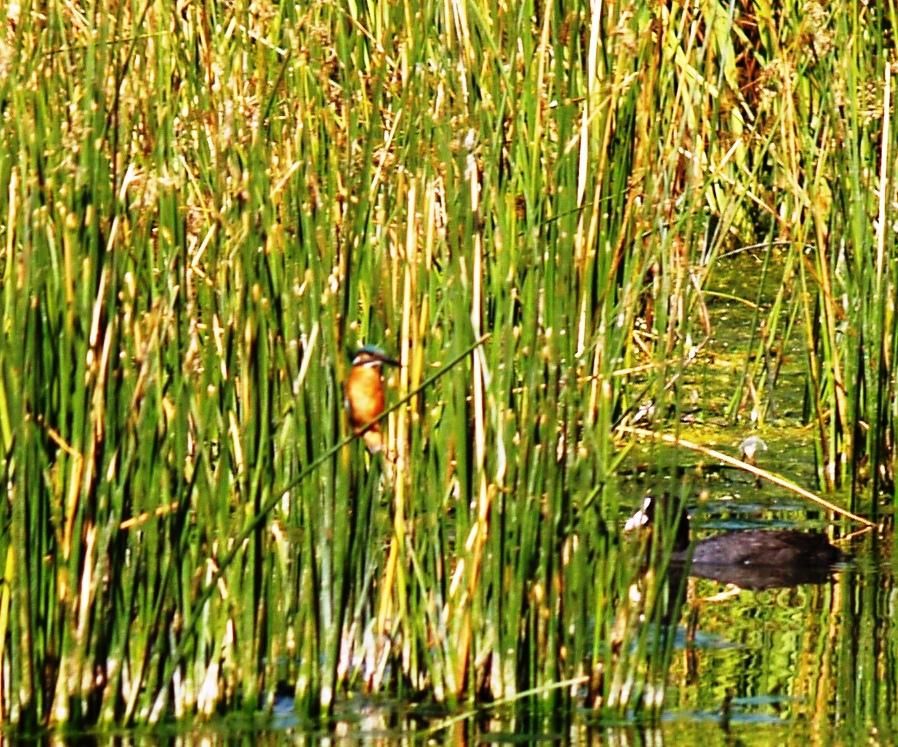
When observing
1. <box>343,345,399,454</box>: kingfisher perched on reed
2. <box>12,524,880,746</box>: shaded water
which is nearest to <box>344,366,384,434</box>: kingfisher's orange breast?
<box>343,345,399,454</box>: kingfisher perched on reed

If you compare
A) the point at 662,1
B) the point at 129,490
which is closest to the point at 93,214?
the point at 129,490

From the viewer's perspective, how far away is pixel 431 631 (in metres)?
2.98

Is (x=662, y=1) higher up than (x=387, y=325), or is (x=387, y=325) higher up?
(x=662, y=1)

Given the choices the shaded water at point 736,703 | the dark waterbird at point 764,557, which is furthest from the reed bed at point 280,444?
the dark waterbird at point 764,557

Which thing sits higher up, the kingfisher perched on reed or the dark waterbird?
the kingfisher perched on reed

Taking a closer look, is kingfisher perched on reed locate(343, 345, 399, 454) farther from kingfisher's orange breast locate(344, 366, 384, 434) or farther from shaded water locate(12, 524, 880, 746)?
shaded water locate(12, 524, 880, 746)

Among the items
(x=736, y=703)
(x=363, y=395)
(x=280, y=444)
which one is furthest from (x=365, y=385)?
(x=736, y=703)

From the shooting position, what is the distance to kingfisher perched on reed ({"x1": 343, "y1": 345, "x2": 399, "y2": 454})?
325cm

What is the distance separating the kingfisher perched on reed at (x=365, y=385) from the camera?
3246 mm

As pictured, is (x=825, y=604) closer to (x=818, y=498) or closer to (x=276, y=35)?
(x=818, y=498)

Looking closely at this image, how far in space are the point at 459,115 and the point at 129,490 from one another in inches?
30.4

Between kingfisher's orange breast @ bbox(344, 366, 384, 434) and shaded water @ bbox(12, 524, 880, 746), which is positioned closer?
shaded water @ bbox(12, 524, 880, 746)

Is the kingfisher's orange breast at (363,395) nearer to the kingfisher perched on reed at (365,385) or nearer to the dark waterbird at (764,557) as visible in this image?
the kingfisher perched on reed at (365,385)

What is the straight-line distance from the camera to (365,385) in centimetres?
328
